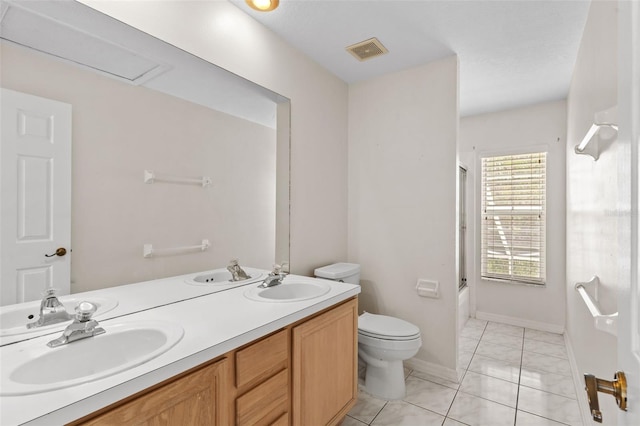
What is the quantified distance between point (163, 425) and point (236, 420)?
11.7 inches

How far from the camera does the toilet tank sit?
2.32 metres

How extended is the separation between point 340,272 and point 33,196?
5.93 feet

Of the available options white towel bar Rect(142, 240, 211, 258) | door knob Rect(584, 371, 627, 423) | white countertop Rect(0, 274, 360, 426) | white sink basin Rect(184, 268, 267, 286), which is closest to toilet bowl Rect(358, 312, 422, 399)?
white countertop Rect(0, 274, 360, 426)

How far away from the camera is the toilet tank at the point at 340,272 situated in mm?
2320

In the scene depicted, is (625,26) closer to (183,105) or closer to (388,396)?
(183,105)

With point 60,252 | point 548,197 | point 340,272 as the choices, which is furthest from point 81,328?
point 548,197

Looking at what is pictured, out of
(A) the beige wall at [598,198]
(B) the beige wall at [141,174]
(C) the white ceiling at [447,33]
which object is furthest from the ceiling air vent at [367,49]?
(A) the beige wall at [598,198]

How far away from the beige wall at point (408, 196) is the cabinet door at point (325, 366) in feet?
2.94

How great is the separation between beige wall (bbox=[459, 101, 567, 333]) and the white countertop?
2.56 m

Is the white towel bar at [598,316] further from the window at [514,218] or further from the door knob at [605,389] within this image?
the window at [514,218]

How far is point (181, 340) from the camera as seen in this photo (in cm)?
103

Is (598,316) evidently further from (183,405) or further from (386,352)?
(183,405)

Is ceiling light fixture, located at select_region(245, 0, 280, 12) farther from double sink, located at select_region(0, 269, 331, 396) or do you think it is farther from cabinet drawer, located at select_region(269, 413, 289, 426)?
cabinet drawer, located at select_region(269, 413, 289, 426)

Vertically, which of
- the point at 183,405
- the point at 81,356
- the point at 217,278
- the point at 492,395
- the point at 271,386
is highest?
the point at 217,278
